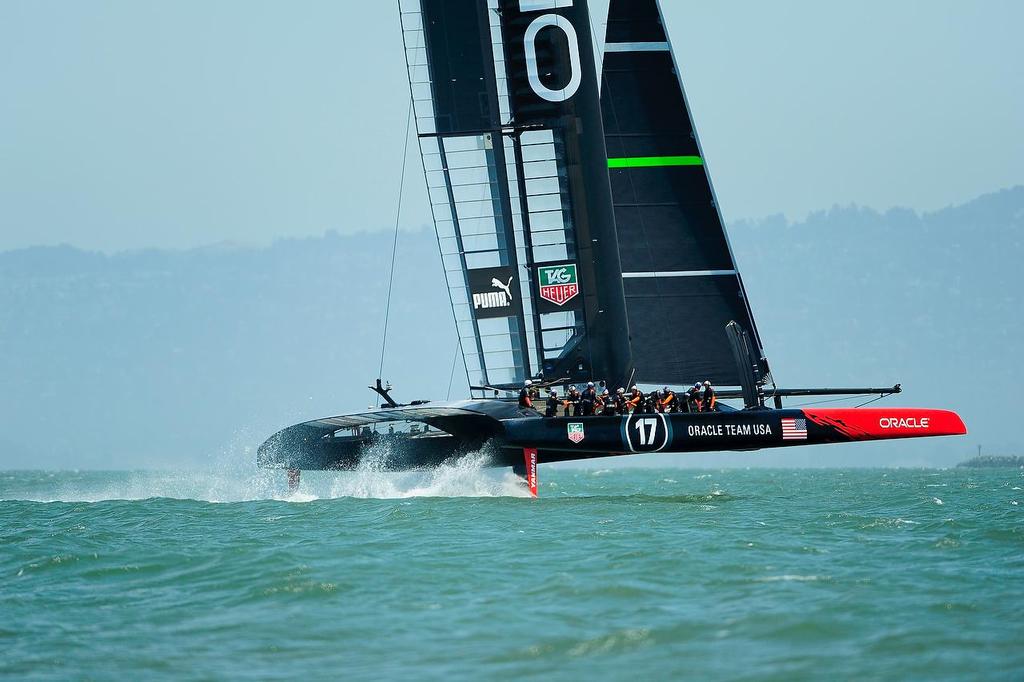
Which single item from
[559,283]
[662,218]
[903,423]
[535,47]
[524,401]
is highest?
[535,47]

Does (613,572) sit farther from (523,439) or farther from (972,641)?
(523,439)

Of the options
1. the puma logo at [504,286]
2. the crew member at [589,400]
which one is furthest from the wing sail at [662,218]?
the crew member at [589,400]

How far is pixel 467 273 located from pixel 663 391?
361 cm

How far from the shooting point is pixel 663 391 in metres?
18.4

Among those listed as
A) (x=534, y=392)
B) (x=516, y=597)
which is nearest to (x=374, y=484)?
(x=534, y=392)

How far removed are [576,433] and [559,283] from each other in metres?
3.09

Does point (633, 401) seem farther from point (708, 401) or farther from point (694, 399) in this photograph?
point (708, 401)

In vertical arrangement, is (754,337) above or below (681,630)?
above

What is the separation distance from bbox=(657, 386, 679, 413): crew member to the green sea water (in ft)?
6.73

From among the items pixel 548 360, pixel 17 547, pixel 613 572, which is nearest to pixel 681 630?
pixel 613 572

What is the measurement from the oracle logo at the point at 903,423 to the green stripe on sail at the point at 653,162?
5562 mm

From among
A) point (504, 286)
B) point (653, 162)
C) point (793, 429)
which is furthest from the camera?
point (653, 162)

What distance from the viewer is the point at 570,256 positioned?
19.9m

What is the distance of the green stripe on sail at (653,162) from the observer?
21031 millimetres
